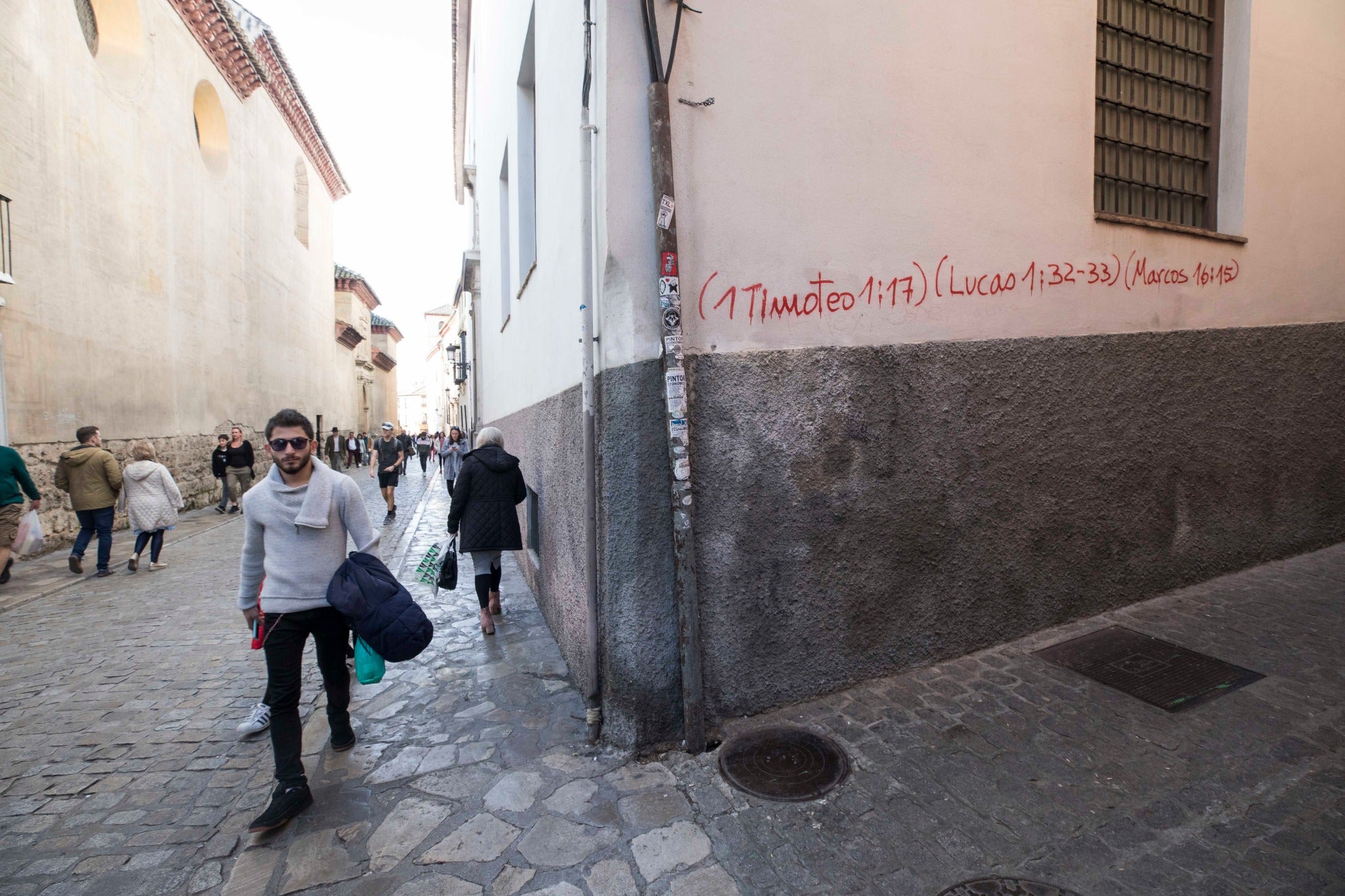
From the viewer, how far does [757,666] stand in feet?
12.1

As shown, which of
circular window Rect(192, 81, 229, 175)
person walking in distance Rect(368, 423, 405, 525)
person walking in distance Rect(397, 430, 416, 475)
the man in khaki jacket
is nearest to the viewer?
the man in khaki jacket

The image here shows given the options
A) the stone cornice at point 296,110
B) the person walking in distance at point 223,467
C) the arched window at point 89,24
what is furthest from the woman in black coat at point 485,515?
the stone cornice at point 296,110

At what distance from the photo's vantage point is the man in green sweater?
687cm

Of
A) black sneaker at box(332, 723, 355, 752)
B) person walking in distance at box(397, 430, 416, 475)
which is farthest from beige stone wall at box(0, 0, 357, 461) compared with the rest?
black sneaker at box(332, 723, 355, 752)

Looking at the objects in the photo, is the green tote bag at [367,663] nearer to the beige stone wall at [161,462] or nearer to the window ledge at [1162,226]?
the window ledge at [1162,226]

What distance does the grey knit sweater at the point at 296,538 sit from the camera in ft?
10.8

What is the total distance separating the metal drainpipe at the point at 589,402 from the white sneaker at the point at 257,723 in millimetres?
1812

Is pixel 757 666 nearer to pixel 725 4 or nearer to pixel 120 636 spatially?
pixel 725 4

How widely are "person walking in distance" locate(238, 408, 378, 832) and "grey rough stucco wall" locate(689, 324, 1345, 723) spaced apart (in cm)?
179

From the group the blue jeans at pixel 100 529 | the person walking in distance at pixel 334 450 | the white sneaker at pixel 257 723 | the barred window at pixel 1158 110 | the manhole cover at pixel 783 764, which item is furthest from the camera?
the person walking in distance at pixel 334 450

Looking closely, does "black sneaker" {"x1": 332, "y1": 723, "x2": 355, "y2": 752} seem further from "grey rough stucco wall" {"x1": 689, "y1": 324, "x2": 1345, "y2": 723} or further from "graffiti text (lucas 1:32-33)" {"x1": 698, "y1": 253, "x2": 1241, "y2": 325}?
"graffiti text (lucas 1:32-33)" {"x1": 698, "y1": 253, "x2": 1241, "y2": 325}

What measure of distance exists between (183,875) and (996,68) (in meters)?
5.80

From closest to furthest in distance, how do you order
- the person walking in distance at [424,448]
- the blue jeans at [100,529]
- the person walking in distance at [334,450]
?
the blue jeans at [100,529] < the person walking in distance at [334,450] < the person walking in distance at [424,448]

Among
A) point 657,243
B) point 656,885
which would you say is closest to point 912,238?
point 657,243
